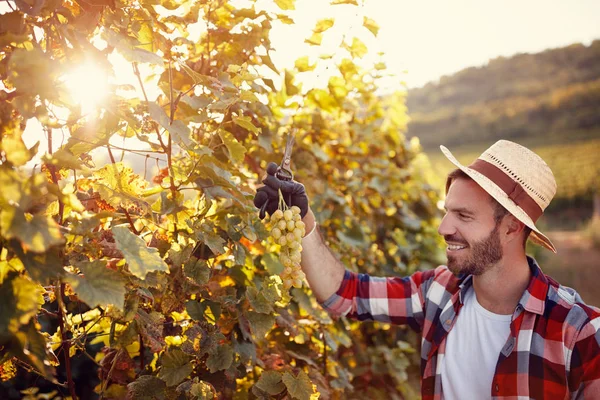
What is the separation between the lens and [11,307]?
85 centimetres

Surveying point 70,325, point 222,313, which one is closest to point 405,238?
point 222,313

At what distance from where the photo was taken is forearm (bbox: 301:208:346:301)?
198 cm

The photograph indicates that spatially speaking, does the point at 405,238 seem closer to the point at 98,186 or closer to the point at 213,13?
the point at 213,13

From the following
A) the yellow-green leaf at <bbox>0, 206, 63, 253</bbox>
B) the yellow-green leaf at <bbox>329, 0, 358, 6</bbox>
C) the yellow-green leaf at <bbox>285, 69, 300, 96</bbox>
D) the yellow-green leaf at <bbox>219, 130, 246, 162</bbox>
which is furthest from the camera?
the yellow-green leaf at <bbox>285, 69, 300, 96</bbox>

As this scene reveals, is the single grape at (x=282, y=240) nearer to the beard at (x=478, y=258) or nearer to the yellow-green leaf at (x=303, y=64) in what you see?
the beard at (x=478, y=258)

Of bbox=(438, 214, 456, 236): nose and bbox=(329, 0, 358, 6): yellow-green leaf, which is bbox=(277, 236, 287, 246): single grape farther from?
bbox=(329, 0, 358, 6): yellow-green leaf

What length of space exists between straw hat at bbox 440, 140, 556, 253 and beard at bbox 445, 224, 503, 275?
0.49 ft

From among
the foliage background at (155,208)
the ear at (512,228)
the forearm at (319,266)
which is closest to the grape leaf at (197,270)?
the foliage background at (155,208)

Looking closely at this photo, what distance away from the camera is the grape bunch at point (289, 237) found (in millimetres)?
1534

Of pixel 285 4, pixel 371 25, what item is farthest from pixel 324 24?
pixel 285 4

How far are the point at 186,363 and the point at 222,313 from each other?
0.21 m

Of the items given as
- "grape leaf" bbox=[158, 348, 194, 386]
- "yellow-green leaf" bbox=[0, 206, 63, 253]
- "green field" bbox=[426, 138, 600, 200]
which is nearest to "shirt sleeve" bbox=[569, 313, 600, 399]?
"grape leaf" bbox=[158, 348, 194, 386]

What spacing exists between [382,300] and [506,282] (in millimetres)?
512

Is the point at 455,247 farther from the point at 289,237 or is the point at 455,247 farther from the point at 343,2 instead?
the point at 343,2
